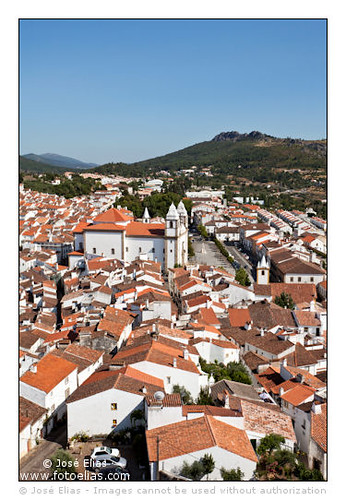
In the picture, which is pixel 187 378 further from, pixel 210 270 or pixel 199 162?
pixel 199 162

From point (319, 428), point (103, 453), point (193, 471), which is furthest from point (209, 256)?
point (193, 471)

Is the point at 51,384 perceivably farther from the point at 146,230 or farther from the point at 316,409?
the point at 146,230

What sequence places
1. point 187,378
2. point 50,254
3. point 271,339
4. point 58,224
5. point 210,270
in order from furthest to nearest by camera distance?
point 58,224 < point 50,254 < point 210,270 < point 271,339 < point 187,378

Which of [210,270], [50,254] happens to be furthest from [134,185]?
[210,270]

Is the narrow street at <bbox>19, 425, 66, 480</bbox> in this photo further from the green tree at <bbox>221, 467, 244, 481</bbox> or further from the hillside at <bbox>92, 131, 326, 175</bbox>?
the hillside at <bbox>92, 131, 326, 175</bbox>

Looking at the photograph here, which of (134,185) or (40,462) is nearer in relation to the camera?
(40,462)

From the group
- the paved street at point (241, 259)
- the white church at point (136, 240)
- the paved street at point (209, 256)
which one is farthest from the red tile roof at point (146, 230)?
the paved street at point (241, 259)

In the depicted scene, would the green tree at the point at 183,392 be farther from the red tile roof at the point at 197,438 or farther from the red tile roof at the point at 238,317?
the red tile roof at the point at 238,317
